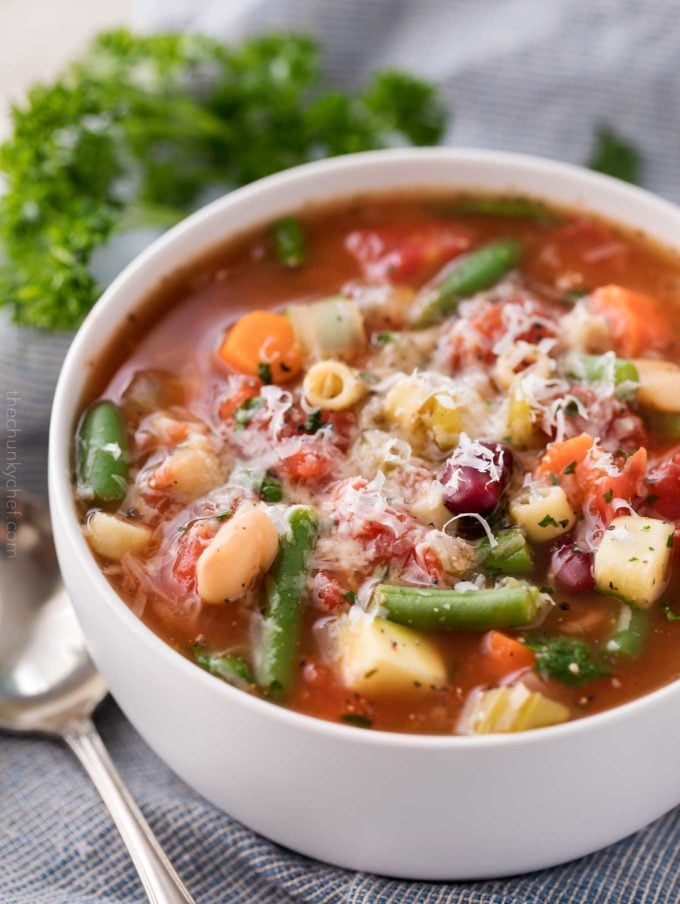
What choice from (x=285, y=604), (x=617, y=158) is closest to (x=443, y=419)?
(x=285, y=604)

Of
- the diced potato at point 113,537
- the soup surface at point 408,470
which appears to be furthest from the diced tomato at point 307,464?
the diced potato at point 113,537

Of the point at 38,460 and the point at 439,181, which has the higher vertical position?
the point at 439,181

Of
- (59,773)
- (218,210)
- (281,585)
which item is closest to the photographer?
(281,585)

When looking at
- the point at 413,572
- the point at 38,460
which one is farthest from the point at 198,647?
the point at 38,460

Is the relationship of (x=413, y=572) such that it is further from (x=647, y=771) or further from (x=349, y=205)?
(x=349, y=205)

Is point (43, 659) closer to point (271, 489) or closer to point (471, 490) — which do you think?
point (271, 489)

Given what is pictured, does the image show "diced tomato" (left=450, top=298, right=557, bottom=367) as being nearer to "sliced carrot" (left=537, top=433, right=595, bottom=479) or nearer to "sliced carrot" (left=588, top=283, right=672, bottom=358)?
"sliced carrot" (left=588, top=283, right=672, bottom=358)

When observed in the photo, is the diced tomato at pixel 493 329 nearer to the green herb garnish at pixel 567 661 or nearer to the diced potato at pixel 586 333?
the diced potato at pixel 586 333
